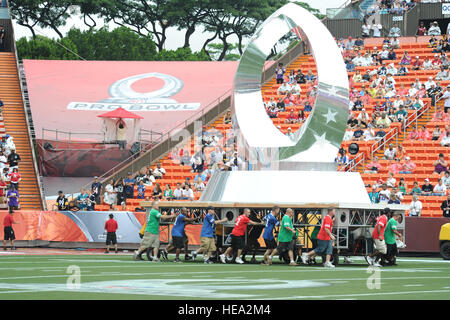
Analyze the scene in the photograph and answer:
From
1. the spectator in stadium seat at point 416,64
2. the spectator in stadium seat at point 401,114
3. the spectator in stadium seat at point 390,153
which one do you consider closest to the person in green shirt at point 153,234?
the spectator in stadium seat at point 390,153

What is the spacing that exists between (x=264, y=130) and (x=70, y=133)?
75.0 ft

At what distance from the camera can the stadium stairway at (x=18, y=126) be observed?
4238 centimetres

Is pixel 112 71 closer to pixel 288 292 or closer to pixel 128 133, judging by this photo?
pixel 128 133

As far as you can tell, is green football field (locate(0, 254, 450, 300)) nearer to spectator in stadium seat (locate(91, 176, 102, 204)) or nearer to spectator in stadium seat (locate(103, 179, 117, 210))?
spectator in stadium seat (locate(103, 179, 117, 210))

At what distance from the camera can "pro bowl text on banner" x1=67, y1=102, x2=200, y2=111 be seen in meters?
50.5

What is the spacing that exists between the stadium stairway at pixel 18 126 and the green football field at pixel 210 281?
18100 mm

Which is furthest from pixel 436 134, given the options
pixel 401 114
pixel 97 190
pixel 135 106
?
pixel 135 106

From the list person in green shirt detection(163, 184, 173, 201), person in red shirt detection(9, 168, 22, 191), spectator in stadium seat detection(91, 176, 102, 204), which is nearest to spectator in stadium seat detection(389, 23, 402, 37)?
person in green shirt detection(163, 184, 173, 201)

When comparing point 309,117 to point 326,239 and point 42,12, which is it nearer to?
point 326,239

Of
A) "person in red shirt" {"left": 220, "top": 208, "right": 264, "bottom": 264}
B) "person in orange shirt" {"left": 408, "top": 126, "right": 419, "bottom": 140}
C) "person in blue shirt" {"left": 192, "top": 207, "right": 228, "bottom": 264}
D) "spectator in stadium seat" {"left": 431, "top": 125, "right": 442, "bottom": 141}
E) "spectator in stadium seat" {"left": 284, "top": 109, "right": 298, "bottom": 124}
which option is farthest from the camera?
"spectator in stadium seat" {"left": 284, "top": 109, "right": 298, "bottom": 124}

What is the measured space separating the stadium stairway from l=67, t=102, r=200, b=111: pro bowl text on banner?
3.11 m

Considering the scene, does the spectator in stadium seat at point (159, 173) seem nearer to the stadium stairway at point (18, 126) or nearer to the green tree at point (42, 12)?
the stadium stairway at point (18, 126)

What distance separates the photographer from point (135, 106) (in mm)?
50969

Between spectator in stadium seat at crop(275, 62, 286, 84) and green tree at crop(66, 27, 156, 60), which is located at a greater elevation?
green tree at crop(66, 27, 156, 60)
